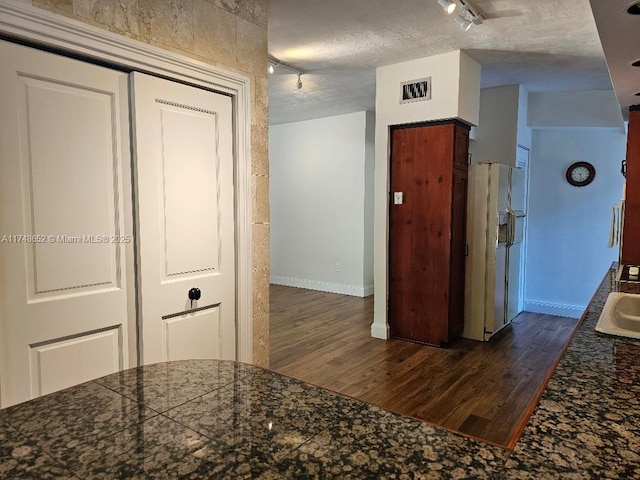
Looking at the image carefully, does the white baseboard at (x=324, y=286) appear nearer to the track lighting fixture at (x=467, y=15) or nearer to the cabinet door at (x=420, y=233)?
the cabinet door at (x=420, y=233)

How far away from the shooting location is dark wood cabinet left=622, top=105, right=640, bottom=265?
10.2ft

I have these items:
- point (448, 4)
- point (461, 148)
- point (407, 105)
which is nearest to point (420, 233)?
point (461, 148)

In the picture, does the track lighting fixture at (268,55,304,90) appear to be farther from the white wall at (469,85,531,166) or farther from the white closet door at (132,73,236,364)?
the white wall at (469,85,531,166)

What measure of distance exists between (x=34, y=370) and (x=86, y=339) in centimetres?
22

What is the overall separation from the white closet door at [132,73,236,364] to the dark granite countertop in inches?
36.0

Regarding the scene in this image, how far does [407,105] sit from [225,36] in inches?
85.8

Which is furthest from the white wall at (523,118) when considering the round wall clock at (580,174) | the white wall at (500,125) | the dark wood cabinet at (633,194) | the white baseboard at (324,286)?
the white baseboard at (324,286)

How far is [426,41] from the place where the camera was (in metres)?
3.44

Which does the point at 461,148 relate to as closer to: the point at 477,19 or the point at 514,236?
the point at 514,236

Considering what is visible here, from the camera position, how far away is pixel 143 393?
109 centimetres

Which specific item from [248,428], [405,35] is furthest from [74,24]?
[405,35]

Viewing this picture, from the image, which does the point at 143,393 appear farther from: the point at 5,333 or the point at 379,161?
the point at 379,161

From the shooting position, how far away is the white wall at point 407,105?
12.2 ft

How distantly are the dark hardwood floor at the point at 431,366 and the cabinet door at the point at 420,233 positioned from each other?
0.81 ft
